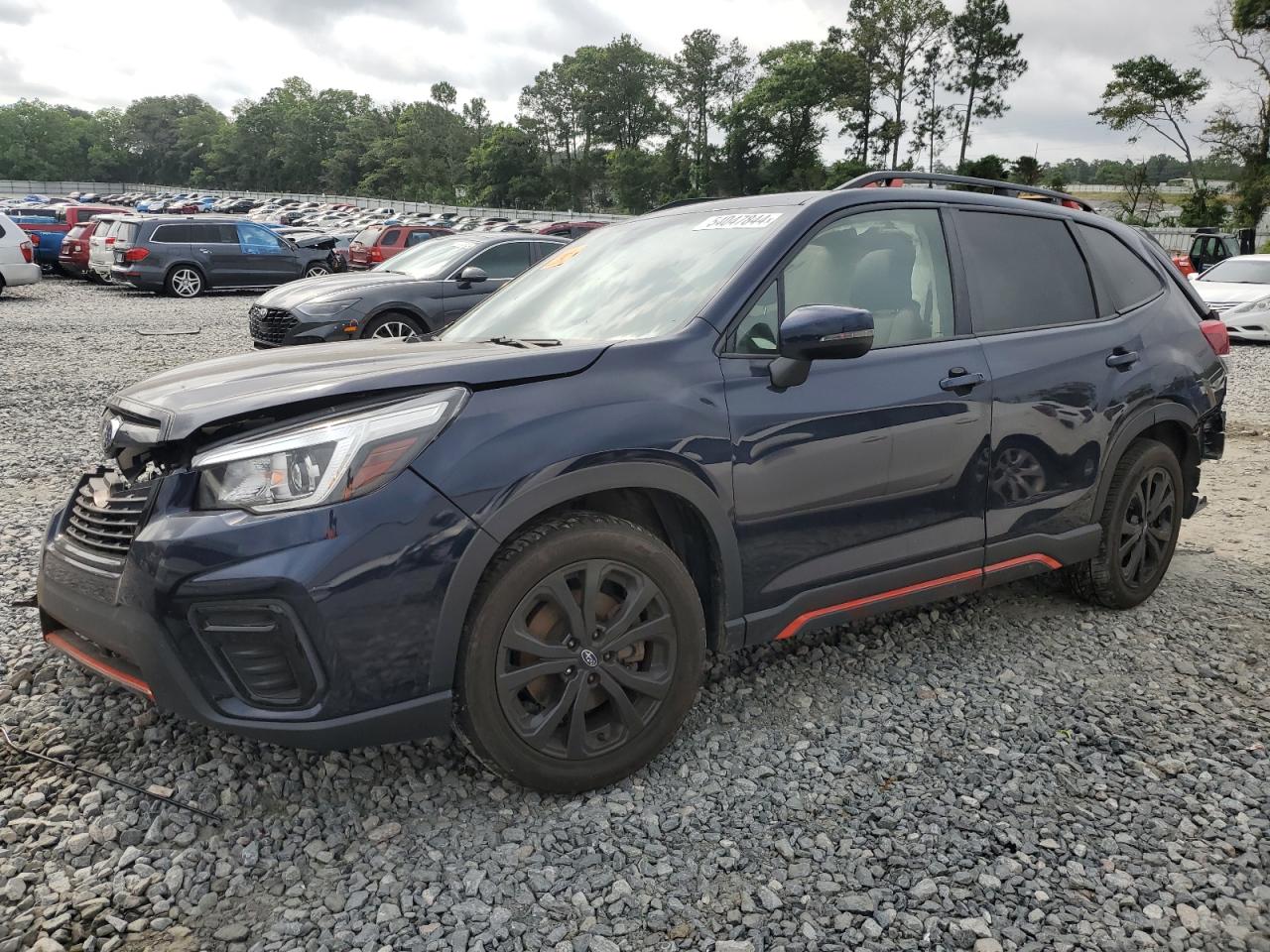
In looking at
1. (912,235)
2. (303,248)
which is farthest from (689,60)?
(912,235)

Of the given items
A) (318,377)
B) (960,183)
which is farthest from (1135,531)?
(318,377)

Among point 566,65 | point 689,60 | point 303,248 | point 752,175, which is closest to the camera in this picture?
point 303,248

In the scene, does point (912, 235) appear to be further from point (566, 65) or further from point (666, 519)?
point (566, 65)

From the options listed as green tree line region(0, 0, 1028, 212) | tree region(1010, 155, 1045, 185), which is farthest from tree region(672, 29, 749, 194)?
tree region(1010, 155, 1045, 185)

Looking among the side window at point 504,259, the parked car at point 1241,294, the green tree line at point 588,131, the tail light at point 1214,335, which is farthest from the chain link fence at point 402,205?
the tail light at point 1214,335

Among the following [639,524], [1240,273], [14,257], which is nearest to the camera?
[639,524]

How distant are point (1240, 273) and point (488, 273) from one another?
1268cm

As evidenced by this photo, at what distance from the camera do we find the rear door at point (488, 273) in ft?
34.9

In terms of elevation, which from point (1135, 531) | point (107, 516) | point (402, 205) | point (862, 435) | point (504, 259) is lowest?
point (1135, 531)

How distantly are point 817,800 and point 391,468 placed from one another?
153cm

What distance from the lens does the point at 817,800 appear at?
9.11ft

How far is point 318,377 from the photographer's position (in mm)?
2605

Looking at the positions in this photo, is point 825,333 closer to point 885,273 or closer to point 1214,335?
point 885,273

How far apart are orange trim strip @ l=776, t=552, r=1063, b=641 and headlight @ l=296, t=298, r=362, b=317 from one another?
303 inches
